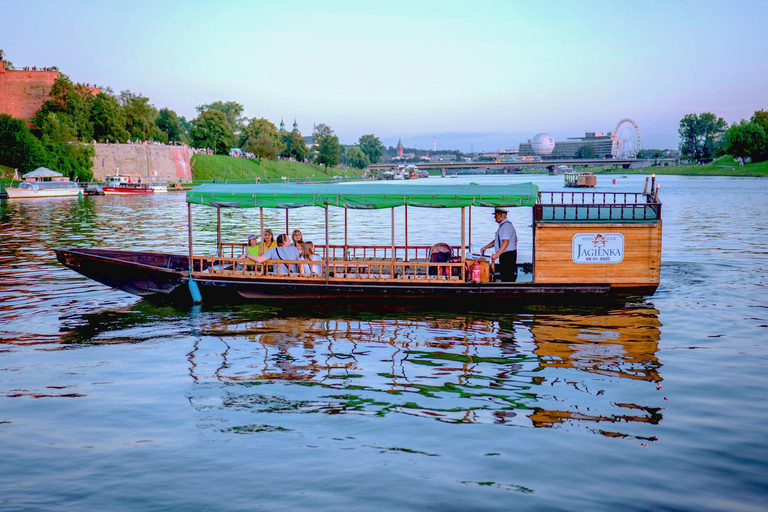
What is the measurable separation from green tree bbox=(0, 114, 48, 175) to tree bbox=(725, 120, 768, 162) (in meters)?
125

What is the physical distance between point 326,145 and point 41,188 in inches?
3908

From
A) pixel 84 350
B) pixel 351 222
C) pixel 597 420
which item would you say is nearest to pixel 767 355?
pixel 597 420

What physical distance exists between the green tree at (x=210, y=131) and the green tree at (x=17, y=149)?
168ft

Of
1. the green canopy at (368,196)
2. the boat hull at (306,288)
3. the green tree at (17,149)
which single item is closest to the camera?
the boat hull at (306,288)

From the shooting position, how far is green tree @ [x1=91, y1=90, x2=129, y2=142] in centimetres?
10156

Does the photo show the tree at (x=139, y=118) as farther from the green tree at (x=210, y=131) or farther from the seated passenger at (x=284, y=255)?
the seated passenger at (x=284, y=255)

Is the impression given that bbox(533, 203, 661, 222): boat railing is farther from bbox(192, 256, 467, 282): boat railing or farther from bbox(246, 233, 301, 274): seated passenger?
bbox(246, 233, 301, 274): seated passenger

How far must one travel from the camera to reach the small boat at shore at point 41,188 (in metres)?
68.4

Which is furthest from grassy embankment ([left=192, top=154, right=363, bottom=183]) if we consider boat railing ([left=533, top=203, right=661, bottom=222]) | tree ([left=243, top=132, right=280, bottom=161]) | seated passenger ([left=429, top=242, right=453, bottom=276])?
boat railing ([left=533, top=203, right=661, bottom=222])

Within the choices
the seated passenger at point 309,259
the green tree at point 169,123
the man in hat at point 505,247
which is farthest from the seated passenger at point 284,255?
the green tree at point 169,123

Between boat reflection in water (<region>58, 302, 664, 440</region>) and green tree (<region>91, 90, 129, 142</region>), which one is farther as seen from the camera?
green tree (<region>91, 90, 129, 142</region>)

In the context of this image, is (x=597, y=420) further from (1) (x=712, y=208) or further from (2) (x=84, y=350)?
(1) (x=712, y=208)

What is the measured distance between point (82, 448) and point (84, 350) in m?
5.32

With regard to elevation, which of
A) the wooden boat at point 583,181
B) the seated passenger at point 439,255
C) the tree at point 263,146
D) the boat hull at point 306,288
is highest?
the tree at point 263,146
